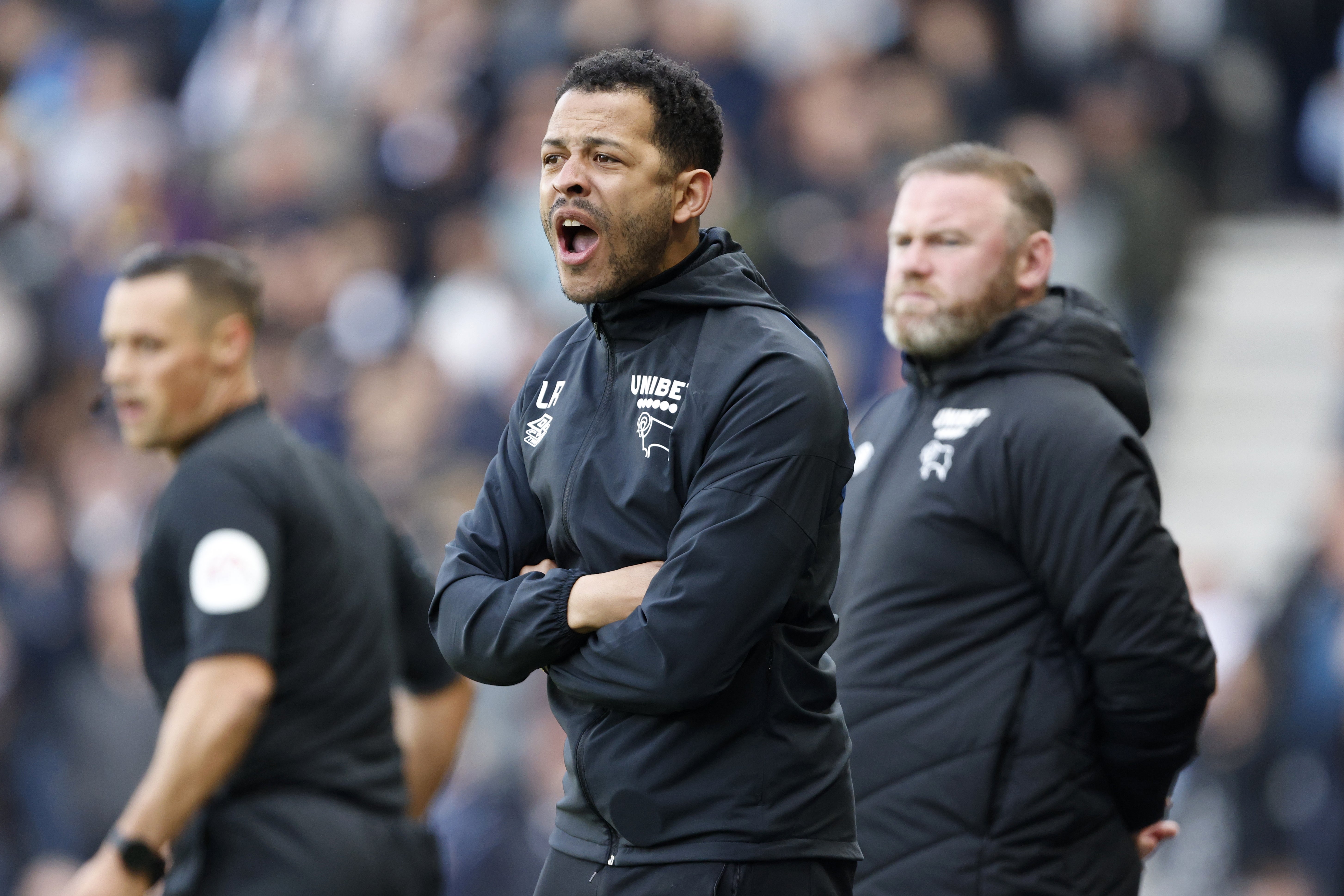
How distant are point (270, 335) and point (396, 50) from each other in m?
2.18

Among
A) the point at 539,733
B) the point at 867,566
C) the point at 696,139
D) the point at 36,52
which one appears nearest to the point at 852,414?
the point at 539,733

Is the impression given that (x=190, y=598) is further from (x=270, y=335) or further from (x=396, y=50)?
(x=396, y=50)

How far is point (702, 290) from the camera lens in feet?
8.59

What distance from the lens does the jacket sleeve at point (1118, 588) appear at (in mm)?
3156

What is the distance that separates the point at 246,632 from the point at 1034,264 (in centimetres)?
194

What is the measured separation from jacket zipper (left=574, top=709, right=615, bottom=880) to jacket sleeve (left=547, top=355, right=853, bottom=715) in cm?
6

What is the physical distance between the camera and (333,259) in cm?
993

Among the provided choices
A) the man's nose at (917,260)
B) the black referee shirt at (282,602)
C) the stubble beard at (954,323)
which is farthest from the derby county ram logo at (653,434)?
the black referee shirt at (282,602)

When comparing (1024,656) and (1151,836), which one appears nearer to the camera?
(1024,656)

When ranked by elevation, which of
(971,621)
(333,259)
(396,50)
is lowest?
(971,621)

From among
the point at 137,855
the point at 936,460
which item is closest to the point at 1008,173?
the point at 936,460

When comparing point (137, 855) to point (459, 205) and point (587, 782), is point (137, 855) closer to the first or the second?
point (587, 782)

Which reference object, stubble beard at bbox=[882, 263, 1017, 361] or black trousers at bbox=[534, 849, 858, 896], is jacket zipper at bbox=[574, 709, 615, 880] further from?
stubble beard at bbox=[882, 263, 1017, 361]

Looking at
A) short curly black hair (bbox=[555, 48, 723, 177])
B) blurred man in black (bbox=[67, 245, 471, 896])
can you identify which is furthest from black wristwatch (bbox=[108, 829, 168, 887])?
short curly black hair (bbox=[555, 48, 723, 177])
